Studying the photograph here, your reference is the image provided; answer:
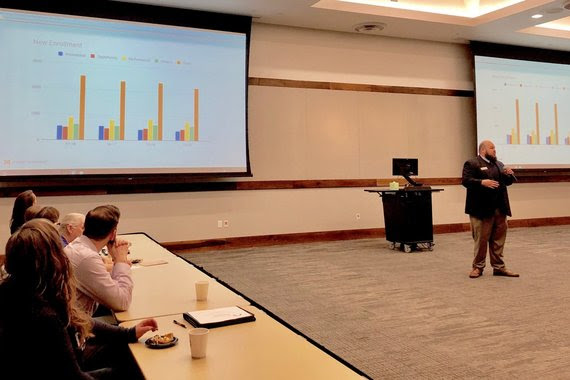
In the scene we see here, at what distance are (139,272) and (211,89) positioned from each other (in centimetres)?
466

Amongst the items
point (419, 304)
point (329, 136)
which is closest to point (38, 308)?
point (419, 304)

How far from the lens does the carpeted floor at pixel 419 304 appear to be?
3033mm

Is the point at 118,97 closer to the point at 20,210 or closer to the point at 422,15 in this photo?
the point at 20,210

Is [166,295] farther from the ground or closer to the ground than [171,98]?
closer to the ground

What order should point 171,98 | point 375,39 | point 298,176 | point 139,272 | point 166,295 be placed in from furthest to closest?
point 375,39 → point 298,176 → point 171,98 → point 139,272 → point 166,295

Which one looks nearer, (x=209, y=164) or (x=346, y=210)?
(x=209, y=164)

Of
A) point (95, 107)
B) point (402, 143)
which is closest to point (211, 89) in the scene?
point (95, 107)

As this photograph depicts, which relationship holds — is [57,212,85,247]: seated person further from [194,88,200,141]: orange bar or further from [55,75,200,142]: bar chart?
[194,88,200,141]: orange bar

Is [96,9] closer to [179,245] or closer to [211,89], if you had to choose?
[211,89]

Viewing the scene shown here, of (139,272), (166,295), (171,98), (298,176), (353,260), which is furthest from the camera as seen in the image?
(298,176)

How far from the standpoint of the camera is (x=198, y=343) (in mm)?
1556

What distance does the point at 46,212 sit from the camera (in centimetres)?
306

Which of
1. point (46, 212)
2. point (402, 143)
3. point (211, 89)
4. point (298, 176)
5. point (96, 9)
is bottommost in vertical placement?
point (46, 212)

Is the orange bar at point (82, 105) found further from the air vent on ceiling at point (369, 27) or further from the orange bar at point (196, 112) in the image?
the air vent on ceiling at point (369, 27)
